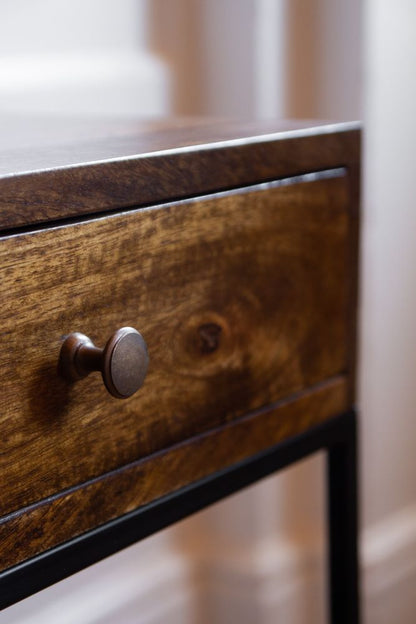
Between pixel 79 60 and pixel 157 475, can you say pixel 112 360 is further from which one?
pixel 79 60

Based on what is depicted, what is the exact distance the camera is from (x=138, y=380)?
1.40ft

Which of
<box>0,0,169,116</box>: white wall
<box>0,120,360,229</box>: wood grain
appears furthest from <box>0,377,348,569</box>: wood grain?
<box>0,0,169,116</box>: white wall

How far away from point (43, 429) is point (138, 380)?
0.17 feet

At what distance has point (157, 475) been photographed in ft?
1.62

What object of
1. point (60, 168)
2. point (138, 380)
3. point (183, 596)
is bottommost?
point (183, 596)

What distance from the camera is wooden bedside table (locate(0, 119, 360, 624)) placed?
412mm

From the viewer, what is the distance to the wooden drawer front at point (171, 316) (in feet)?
1.35

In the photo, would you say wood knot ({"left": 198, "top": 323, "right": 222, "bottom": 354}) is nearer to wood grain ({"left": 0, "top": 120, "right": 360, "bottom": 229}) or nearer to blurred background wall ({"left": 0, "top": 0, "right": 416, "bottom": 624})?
wood grain ({"left": 0, "top": 120, "right": 360, "bottom": 229})

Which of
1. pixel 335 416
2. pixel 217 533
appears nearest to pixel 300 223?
pixel 335 416

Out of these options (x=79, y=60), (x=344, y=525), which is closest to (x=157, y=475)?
(x=344, y=525)

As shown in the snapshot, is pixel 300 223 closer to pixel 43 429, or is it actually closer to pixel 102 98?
pixel 43 429

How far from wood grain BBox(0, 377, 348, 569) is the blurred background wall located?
37cm

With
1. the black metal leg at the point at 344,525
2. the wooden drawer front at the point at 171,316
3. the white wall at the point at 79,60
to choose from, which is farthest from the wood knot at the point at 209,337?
the white wall at the point at 79,60

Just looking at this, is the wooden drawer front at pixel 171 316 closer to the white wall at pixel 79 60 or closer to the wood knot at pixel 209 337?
the wood knot at pixel 209 337
